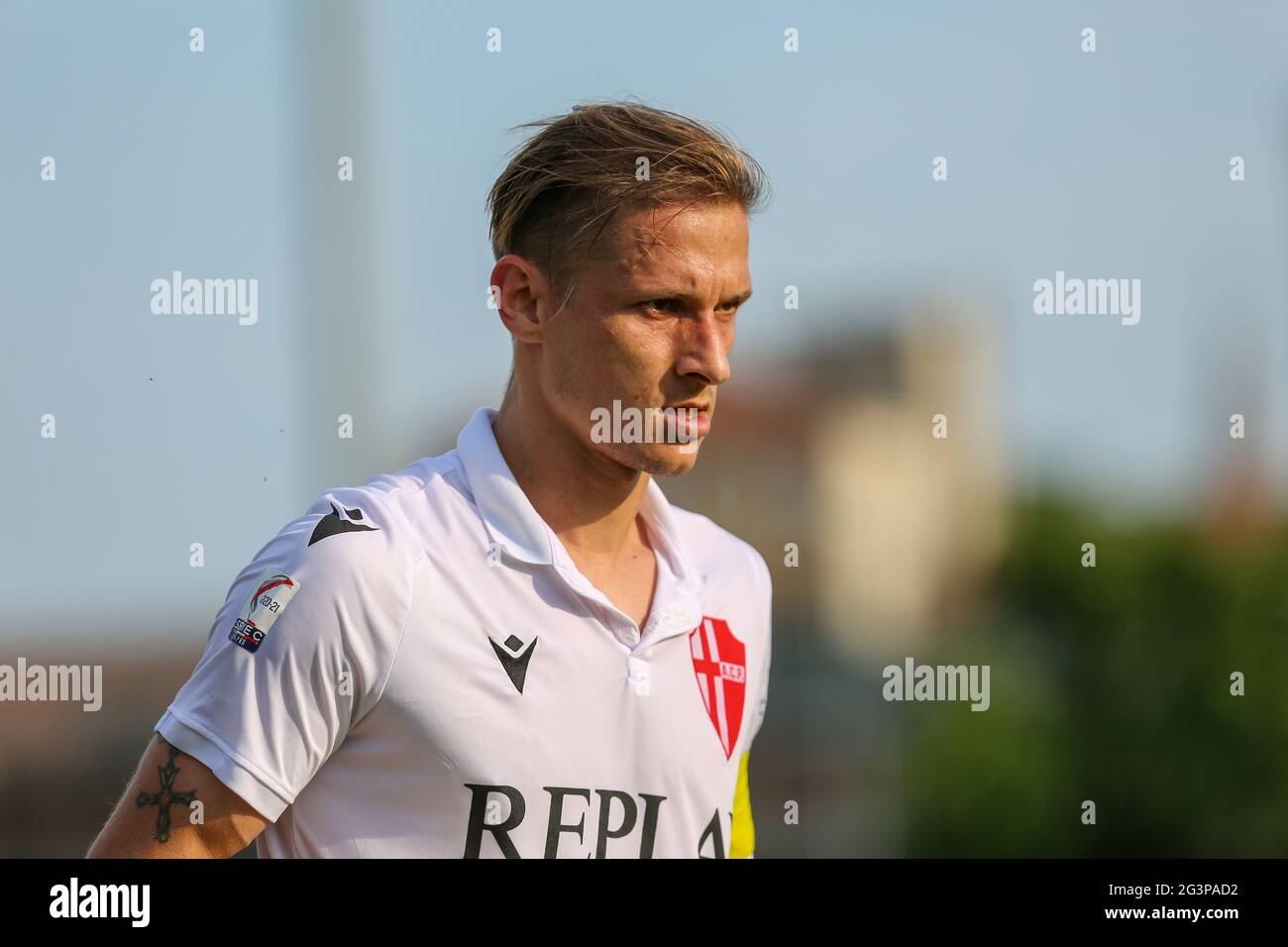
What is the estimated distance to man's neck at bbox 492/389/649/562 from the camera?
3654 mm

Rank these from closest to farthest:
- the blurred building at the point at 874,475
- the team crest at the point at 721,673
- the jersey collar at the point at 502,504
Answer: the jersey collar at the point at 502,504 → the team crest at the point at 721,673 → the blurred building at the point at 874,475

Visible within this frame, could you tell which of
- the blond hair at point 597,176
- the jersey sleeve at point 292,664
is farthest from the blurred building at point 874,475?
the jersey sleeve at point 292,664

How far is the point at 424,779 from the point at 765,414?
18044mm

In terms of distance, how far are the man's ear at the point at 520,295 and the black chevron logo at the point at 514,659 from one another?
81 centimetres

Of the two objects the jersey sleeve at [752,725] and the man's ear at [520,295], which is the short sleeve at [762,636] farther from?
the man's ear at [520,295]

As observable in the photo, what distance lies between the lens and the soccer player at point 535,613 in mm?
3152

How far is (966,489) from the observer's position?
19328 millimetres

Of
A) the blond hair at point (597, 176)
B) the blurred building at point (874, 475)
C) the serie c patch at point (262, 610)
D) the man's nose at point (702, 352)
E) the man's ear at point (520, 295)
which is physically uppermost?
the blond hair at point (597, 176)

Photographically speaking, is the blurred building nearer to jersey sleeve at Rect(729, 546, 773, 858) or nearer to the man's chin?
jersey sleeve at Rect(729, 546, 773, 858)

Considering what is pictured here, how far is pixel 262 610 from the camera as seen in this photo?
319 cm

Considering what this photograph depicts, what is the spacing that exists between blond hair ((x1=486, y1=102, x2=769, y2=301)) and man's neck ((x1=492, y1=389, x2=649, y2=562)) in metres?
0.39

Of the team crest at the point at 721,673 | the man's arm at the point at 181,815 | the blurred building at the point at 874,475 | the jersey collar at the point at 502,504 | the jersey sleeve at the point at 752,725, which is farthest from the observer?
the blurred building at the point at 874,475

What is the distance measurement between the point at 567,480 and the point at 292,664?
902 mm

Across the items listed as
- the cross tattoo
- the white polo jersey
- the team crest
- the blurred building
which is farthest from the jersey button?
the blurred building
